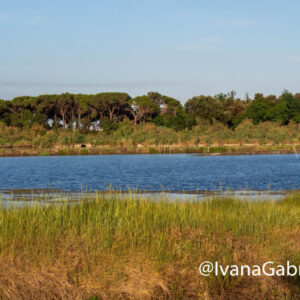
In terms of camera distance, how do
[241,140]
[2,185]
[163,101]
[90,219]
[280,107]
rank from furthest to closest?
[163,101]
[280,107]
[241,140]
[2,185]
[90,219]

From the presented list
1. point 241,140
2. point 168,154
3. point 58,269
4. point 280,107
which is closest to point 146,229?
point 58,269

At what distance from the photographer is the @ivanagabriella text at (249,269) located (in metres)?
8.48

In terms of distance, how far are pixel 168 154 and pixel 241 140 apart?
12.2 metres

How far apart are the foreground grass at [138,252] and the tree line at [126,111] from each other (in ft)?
250

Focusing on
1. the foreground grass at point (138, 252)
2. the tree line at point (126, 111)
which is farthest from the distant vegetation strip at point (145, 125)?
the foreground grass at point (138, 252)

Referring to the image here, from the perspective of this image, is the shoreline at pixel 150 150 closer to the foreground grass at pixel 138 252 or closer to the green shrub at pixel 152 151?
the green shrub at pixel 152 151

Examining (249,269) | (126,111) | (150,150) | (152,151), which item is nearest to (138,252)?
(249,269)

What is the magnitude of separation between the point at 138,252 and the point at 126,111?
97622 millimetres

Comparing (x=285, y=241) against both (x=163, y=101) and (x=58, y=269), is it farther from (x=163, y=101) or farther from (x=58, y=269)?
(x=163, y=101)

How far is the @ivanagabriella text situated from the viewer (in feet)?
27.8

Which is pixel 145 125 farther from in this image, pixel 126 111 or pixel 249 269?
pixel 249 269

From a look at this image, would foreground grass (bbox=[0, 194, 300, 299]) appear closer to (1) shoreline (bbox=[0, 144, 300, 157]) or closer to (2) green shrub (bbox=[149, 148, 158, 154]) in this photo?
(1) shoreline (bbox=[0, 144, 300, 157])

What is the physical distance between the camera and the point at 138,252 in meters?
8.92

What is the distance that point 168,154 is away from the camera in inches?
2643
